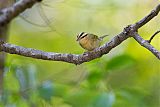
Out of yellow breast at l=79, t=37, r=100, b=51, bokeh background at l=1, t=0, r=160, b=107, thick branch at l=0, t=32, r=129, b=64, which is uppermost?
bokeh background at l=1, t=0, r=160, b=107

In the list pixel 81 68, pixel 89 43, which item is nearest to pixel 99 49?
pixel 89 43

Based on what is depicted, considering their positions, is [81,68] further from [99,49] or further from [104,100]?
[99,49]

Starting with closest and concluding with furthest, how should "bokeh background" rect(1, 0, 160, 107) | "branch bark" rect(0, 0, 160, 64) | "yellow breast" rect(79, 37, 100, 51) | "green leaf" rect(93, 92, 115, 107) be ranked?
"branch bark" rect(0, 0, 160, 64) < "yellow breast" rect(79, 37, 100, 51) < "green leaf" rect(93, 92, 115, 107) < "bokeh background" rect(1, 0, 160, 107)

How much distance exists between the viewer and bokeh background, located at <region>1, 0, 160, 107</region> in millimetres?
1602

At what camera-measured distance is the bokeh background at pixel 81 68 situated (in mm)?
1602

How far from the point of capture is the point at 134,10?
263 cm

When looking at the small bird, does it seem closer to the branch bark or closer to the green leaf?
the branch bark

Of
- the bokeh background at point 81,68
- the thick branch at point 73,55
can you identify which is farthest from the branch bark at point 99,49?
the bokeh background at point 81,68

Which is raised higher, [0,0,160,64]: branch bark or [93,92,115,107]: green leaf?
[93,92,115,107]: green leaf

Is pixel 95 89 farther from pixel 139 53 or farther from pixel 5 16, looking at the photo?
pixel 139 53

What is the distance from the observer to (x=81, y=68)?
1.93 m

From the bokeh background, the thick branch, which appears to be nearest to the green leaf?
the bokeh background

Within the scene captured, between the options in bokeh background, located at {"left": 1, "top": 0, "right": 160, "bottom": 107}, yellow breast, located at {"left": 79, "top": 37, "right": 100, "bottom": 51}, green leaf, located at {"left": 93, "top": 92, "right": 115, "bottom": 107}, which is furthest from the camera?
bokeh background, located at {"left": 1, "top": 0, "right": 160, "bottom": 107}

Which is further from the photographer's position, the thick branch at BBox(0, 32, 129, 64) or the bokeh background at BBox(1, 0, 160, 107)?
the bokeh background at BBox(1, 0, 160, 107)
